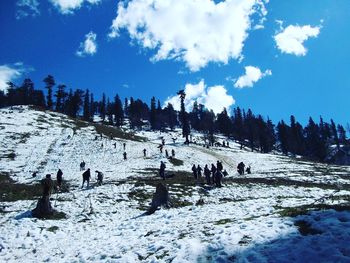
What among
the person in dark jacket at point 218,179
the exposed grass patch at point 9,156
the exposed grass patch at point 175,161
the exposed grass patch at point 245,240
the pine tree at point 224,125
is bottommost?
the exposed grass patch at point 245,240

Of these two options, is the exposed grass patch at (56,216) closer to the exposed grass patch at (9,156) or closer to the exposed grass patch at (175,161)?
the exposed grass patch at (175,161)

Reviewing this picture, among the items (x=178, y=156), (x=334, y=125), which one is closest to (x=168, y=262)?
(x=178, y=156)

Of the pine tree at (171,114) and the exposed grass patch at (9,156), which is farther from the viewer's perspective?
the pine tree at (171,114)

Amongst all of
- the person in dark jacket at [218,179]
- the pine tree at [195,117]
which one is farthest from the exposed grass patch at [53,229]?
the pine tree at [195,117]

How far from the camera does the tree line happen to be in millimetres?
119000

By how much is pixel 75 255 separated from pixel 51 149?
5404 cm

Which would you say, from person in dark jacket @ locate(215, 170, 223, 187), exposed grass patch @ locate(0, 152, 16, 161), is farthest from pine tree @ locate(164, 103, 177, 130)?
person in dark jacket @ locate(215, 170, 223, 187)

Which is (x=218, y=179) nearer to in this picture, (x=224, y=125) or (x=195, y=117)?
(x=224, y=125)

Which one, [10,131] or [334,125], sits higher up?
[334,125]

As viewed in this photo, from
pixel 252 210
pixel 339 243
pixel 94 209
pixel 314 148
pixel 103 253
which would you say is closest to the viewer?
pixel 339 243

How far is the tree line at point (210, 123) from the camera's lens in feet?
390

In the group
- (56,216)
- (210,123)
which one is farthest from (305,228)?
(210,123)

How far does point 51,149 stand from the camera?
210 feet

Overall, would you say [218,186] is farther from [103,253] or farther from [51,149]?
[51,149]
